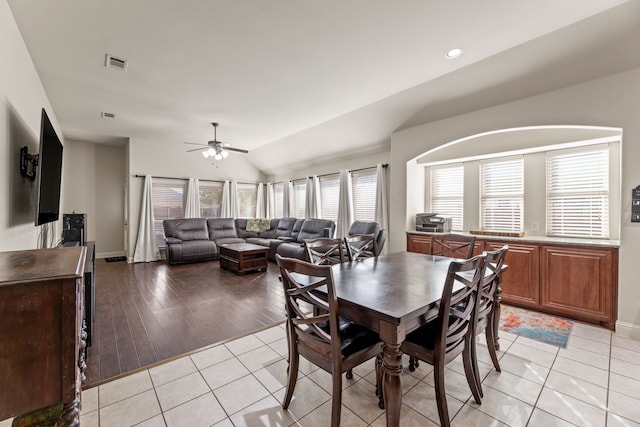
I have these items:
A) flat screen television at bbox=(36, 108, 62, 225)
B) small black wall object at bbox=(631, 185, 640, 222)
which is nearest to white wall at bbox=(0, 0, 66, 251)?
flat screen television at bbox=(36, 108, 62, 225)

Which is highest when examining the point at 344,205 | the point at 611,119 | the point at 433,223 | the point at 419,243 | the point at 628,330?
the point at 611,119

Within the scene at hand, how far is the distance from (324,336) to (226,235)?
241 inches

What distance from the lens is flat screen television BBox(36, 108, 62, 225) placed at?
209cm

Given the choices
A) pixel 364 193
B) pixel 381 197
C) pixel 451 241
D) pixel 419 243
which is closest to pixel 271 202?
pixel 364 193

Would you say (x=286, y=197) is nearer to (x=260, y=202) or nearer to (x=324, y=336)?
(x=260, y=202)

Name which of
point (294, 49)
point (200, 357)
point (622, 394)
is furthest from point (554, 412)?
point (294, 49)

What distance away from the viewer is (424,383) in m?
1.93

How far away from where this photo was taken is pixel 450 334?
63.0 inches

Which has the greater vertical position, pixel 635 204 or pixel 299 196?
pixel 299 196

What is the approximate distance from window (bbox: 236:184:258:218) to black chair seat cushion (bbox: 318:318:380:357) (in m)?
6.92

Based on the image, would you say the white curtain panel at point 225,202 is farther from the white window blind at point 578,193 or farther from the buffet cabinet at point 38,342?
the white window blind at point 578,193

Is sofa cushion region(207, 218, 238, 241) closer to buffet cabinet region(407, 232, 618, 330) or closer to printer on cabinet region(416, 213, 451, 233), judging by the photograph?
printer on cabinet region(416, 213, 451, 233)

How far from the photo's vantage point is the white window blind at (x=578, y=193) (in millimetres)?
3266

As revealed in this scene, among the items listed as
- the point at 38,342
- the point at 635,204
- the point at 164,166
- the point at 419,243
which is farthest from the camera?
the point at 164,166
